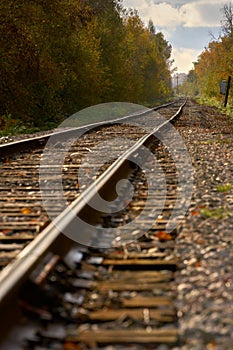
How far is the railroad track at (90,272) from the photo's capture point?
2.00 meters

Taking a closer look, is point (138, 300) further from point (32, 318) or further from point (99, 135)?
point (99, 135)

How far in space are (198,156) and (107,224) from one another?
398cm

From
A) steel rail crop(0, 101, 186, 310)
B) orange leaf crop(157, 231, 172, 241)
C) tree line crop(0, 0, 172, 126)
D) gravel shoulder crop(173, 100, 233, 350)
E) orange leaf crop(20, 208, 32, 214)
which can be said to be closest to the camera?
gravel shoulder crop(173, 100, 233, 350)

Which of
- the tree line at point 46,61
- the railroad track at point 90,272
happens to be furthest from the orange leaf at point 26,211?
the tree line at point 46,61

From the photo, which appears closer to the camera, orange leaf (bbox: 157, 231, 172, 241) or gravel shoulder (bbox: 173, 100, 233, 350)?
gravel shoulder (bbox: 173, 100, 233, 350)

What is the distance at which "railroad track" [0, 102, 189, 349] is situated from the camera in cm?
200

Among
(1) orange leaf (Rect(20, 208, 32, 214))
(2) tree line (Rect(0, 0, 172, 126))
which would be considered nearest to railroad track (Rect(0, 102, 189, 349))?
(1) orange leaf (Rect(20, 208, 32, 214))

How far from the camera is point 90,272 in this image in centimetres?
262

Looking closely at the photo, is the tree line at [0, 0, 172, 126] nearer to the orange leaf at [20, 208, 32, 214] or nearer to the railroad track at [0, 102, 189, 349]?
the railroad track at [0, 102, 189, 349]

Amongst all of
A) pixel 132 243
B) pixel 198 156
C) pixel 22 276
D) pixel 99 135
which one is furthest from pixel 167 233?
pixel 99 135

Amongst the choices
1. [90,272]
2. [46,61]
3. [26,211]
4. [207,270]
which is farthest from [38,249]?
[46,61]

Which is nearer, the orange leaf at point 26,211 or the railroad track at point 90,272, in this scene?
the railroad track at point 90,272

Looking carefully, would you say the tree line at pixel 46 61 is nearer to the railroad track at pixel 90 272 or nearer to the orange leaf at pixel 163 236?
the railroad track at pixel 90 272

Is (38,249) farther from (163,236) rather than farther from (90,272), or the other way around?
(163,236)
